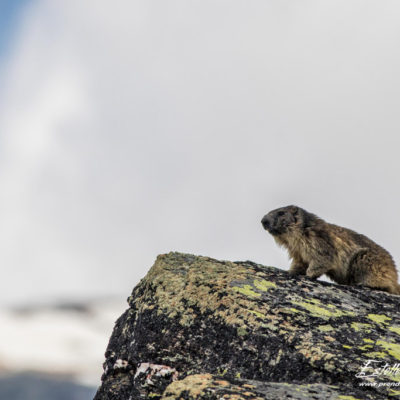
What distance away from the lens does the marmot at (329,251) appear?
1326cm

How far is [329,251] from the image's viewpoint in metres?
13.9

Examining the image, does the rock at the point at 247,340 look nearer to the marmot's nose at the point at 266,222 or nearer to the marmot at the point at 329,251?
the marmot at the point at 329,251

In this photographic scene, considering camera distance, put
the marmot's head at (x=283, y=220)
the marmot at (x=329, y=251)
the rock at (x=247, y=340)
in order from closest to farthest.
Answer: the rock at (x=247, y=340)
the marmot at (x=329, y=251)
the marmot's head at (x=283, y=220)

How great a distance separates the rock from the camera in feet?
23.4

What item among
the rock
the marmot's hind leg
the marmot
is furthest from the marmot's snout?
the rock

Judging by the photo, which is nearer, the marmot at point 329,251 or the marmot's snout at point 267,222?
the marmot at point 329,251

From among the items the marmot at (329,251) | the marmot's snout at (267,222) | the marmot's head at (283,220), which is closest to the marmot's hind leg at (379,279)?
the marmot at (329,251)

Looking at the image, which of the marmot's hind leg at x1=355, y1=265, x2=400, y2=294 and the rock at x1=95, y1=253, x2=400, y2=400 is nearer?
the rock at x1=95, y1=253, x2=400, y2=400

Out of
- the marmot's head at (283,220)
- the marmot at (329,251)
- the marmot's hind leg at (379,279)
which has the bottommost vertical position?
the marmot's hind leg at (379,279)

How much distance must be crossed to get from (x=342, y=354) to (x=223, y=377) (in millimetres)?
1954

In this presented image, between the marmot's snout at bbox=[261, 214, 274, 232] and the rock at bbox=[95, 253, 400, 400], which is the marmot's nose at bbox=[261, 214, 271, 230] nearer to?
the marmot's snout at bbox=[261, 214, 274, 232]

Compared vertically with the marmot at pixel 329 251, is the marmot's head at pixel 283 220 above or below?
above

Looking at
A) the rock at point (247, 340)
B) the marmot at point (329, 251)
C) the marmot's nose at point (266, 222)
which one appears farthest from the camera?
the marmot's nose at point (266, 222)

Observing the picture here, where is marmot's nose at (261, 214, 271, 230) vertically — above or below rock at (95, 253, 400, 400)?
above
